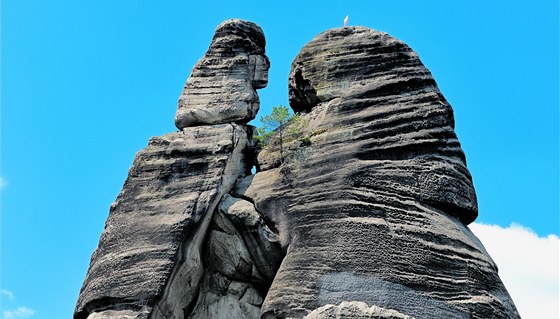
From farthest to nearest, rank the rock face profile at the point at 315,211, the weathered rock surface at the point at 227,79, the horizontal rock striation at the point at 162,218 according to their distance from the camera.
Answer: the weathered rock surface at the point at 227,79 < the horizontal rock striation at the point at 162,218 < the rock face profile at the point at 315,211

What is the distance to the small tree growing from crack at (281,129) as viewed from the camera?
679 inches

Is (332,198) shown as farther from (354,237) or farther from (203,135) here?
(203,135)

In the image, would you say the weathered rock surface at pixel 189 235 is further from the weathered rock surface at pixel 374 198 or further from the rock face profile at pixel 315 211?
the weathered rock surface at pixel 374 198

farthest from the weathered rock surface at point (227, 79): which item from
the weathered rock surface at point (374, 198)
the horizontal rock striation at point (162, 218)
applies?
the weathered rock surface at point (374, 198)

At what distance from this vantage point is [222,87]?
61.5 ft

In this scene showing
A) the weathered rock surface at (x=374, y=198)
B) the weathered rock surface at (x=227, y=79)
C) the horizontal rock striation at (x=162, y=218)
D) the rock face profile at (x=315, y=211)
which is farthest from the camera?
the weathered rock surface at (x=227, y=79)

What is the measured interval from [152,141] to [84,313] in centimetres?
362

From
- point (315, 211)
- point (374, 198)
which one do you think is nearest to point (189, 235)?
point (315, 211)

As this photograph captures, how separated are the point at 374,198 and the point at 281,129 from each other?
2725 mm

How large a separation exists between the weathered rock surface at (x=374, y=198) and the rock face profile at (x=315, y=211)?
0.02m

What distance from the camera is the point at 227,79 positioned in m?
18.8

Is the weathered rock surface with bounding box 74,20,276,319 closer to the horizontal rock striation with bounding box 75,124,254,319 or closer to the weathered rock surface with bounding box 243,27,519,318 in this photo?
the horizontal rock striation with bounding box 75,124,254,319

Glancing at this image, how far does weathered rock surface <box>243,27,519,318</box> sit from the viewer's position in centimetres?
1493

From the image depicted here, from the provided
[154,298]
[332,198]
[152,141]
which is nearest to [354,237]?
[332,198]
